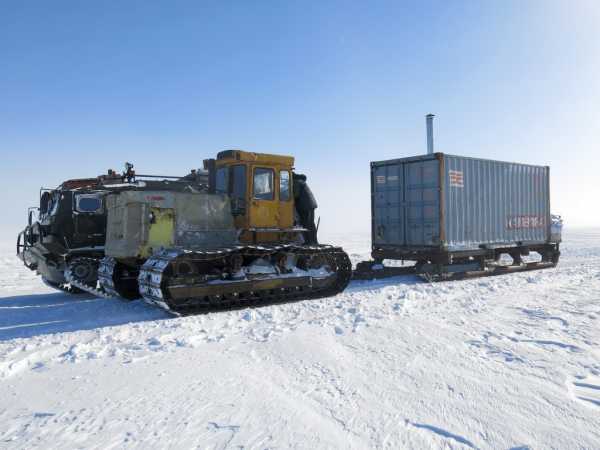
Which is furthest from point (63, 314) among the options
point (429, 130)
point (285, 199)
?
point (429, 130)

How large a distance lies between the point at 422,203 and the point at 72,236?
9.27m

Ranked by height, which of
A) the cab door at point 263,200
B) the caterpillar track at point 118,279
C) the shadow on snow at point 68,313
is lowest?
the shadow on snow at point 68,313

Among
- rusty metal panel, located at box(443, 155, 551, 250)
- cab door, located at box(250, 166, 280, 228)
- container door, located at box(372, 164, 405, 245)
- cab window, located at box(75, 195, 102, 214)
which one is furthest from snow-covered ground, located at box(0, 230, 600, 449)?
container door, located at box(372, 164, 405, 245)

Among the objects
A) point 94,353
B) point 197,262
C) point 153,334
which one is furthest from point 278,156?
point 94,353

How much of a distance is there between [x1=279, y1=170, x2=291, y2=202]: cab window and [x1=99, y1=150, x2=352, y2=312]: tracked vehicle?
22 millimetres

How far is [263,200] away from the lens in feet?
30.7

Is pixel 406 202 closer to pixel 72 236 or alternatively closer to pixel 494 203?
pixel 494 203

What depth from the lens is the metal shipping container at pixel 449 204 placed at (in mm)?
11875

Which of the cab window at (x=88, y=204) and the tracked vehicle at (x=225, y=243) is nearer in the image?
the tracked vehicle at (x=225, y=243)

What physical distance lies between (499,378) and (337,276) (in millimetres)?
5491

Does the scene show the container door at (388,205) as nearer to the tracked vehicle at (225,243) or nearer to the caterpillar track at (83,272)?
the tracked vehicle at (225,243)

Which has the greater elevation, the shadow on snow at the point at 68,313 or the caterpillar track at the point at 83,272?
the caterpillar track at the point at 83,272

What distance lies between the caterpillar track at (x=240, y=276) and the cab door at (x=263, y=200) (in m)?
0.64

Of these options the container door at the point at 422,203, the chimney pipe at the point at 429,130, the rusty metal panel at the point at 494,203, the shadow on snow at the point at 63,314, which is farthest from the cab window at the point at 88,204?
the chimney pipe at the point at 429,130
